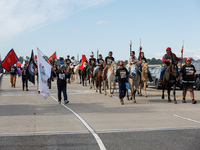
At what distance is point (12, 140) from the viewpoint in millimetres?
8461

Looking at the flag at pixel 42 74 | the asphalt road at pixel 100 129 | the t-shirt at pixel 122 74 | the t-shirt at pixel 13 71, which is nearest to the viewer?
the asphalt road at pixel 100 129

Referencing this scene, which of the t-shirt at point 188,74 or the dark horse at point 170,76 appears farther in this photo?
the dark horse at point 170,76

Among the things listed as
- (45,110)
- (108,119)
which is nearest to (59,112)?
(45,110)

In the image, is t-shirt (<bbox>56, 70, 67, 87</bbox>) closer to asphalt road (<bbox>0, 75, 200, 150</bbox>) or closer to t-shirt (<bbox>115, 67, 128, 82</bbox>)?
t-shirt (<bbox>115, 67, 128, 82</bbox>)

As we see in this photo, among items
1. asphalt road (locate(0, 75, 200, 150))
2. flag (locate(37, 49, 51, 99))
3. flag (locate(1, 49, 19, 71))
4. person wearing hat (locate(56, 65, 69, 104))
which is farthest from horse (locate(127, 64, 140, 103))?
flag (locate(1, 49, 19, 71))

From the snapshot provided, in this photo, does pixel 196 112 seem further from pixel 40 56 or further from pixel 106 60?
pixel 106 60

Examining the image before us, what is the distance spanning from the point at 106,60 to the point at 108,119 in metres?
10.7

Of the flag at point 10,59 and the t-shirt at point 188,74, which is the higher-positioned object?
the flag at point 10,59

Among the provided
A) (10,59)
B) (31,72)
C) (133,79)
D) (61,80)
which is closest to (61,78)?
(61,80)

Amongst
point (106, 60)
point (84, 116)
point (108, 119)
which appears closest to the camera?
point (108, 119)

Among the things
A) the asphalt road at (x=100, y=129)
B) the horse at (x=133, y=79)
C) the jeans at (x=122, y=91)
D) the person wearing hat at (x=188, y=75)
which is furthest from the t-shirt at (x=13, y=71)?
the person wearing hat at (x=188, y=75)

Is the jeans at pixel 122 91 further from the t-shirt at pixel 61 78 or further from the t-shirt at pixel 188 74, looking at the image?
the t-shirt at pixel 188 74

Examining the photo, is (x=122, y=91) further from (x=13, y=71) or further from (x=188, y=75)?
(x=13, y=71)

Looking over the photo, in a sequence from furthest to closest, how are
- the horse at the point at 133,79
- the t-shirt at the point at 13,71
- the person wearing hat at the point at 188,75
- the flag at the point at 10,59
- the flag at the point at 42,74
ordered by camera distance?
the t-shirt at the point at 13,71
the flag at the point at 10,59
the horse at the point at 133,79
the person wearing hat at the point at 188,75
the flag at the point at 42,74
